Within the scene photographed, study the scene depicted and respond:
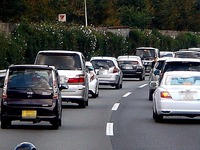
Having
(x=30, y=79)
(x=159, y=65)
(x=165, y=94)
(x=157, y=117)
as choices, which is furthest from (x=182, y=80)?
(x=159, y=65)

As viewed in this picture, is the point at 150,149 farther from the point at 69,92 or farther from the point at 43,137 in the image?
the point at 69,92

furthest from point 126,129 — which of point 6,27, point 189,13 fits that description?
point 189,13

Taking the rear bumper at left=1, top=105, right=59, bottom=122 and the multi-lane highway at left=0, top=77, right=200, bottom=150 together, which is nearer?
the multi-lane highway at left=0, top=77, right=200, bottom=150

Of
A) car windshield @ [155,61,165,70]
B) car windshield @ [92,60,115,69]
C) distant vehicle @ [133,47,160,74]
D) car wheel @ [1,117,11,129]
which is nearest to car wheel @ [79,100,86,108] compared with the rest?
car windshield @ [155,61,165,70]

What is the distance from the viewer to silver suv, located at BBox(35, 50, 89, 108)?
26.5 meters

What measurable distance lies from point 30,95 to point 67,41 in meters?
33.7

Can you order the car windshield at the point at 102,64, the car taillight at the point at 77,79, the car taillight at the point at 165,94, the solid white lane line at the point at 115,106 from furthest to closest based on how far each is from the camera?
1. the car windshield at the point at 102,64
2. the solid white lane line at the point at 115,106
3. the car taillight at the point at 77,79
4. the car taillight at the point at 165,94

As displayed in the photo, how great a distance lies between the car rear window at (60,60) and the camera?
26.4 metres

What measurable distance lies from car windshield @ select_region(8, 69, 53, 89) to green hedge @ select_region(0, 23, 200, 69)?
1830 centimetres

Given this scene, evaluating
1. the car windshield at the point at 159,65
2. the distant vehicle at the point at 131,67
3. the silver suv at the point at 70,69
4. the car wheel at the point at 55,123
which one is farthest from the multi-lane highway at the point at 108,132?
the distant vehicle at the point at 131,67

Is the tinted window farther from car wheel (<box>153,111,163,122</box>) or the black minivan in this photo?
the black minivan

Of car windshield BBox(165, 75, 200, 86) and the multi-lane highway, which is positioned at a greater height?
car windshield BBox(165, 75, 200, 86)

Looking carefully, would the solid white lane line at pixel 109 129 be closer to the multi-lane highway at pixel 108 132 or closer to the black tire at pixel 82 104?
the multi-lane highway at pixel 108 132

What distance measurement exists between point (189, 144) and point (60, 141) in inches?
106
